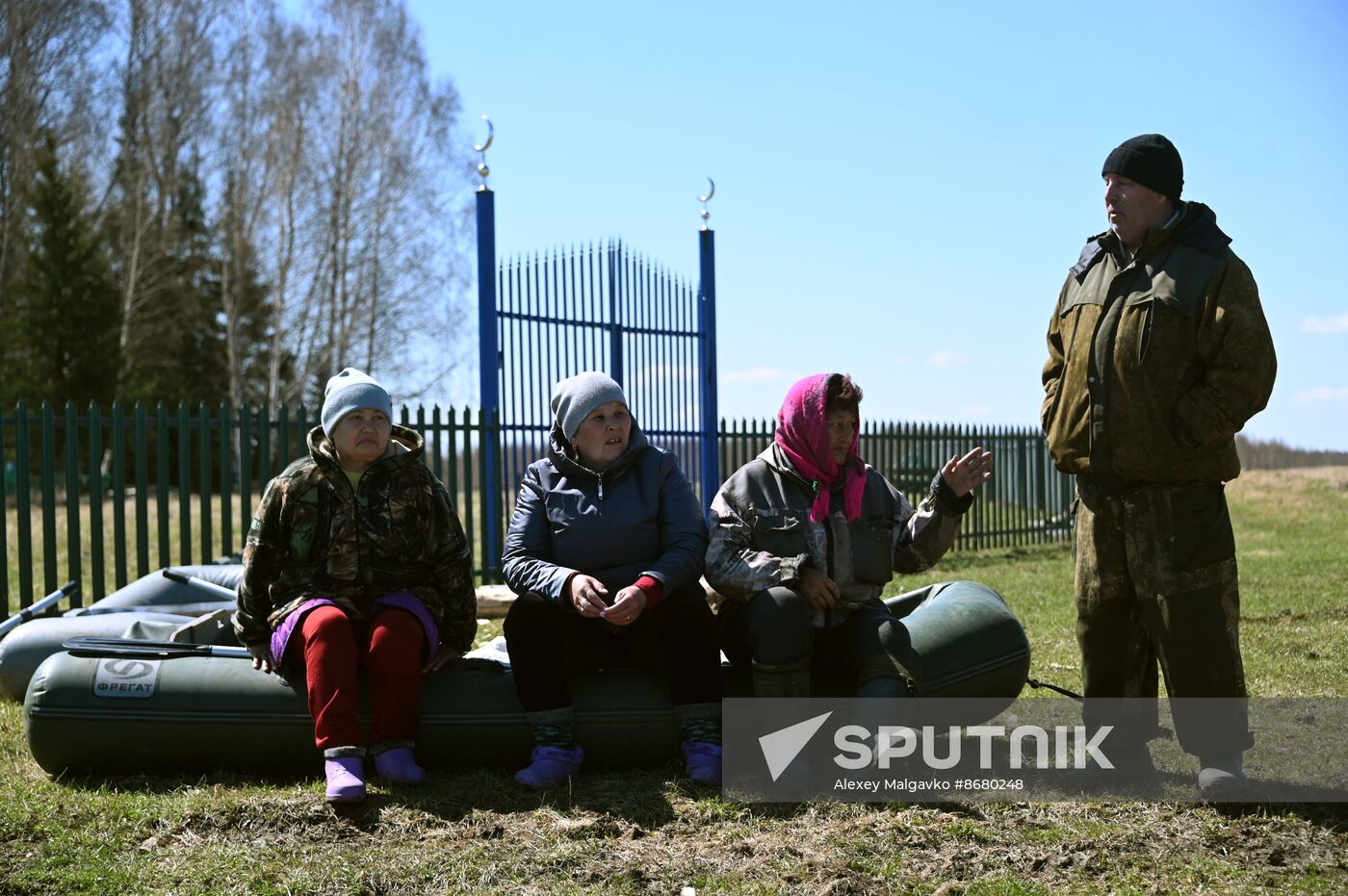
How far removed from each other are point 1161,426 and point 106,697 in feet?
11.7

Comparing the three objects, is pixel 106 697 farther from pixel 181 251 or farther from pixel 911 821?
pixel 181 251

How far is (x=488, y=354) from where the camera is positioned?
935 cm

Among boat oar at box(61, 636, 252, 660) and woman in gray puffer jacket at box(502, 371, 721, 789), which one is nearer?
woman in gray puffer jacket at box(502, 371, 721, 789)

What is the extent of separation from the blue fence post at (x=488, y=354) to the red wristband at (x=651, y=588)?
560 cm

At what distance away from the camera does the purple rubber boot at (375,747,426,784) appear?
3.78 m

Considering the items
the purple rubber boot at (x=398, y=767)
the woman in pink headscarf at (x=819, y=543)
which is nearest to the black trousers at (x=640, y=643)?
the woman in pink headscarf at (x=819, y=543)

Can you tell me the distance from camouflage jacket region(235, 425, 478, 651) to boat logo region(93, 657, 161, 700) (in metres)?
0.33

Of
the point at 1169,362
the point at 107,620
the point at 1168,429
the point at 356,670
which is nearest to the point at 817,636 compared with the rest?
the point at 1168,429

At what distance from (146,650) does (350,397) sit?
1.19 m

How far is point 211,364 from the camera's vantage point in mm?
28156

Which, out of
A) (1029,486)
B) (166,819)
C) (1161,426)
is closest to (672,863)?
(166,819)

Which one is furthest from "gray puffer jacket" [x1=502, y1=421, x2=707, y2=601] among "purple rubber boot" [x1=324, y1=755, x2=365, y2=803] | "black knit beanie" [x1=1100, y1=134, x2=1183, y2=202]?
"black knit beanie" [x1=1100, y1=134, x2=1183, y2=202]

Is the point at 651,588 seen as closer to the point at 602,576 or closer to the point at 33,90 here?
the point at 602,576

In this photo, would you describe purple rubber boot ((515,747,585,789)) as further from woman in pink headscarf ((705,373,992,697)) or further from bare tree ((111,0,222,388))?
bare tree ((111,0,222,388))
